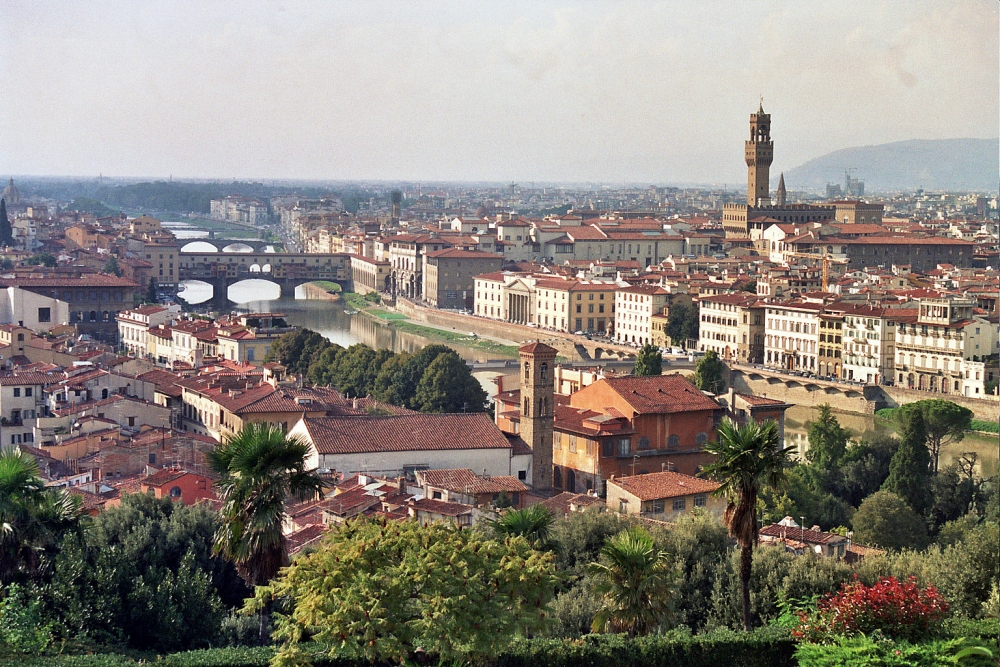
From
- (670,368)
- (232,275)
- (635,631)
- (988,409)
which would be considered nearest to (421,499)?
(635,631)

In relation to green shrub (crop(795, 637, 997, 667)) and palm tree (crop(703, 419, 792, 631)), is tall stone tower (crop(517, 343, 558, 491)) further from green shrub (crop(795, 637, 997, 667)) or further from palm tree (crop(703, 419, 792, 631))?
green shrub (crop(795, 637, 997, 667))

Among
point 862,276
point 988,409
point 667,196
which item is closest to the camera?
point 988,409

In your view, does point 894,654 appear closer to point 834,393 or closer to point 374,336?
point 834,393

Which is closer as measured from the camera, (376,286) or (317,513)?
(317,513)

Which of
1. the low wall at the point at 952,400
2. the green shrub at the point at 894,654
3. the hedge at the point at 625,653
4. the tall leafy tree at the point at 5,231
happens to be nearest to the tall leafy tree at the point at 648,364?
the low wall at the point at 952,400

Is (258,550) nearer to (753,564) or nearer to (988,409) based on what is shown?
(753,564)

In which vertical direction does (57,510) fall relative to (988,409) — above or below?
above

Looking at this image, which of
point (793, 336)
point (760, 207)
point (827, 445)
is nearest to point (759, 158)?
point (760, 207)
